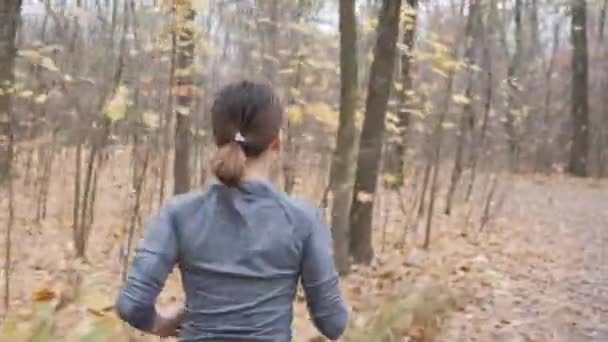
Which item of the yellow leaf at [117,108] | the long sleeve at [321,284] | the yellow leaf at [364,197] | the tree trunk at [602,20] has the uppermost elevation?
the tree trunk at [602,20]

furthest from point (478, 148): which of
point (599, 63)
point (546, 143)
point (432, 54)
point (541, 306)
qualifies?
point (599, 63)

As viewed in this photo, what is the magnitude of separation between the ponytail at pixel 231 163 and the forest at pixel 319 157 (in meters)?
1.22

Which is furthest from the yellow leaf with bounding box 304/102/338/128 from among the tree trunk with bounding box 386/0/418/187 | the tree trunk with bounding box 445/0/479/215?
the tree trunk with bounding box 445/0/479/215

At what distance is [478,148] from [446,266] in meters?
6.25

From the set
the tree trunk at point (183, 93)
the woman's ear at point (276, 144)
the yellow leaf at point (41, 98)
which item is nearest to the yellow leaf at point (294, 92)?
the tree trunk at point (183, 93)

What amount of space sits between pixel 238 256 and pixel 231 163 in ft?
0.90

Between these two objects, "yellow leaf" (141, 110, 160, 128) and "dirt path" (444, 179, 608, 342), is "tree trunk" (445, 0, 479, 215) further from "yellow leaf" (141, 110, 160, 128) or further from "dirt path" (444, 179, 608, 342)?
"yellow leaf" (141, 110, 160, 128)

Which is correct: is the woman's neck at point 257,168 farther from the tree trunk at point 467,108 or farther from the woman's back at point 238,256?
the tree trunk at point 467,108

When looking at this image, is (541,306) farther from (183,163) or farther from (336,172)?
(183,163)

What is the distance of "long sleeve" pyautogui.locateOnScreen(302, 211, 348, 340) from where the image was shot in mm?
2811

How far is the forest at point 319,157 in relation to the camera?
8.64 meters

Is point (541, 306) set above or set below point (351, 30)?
below

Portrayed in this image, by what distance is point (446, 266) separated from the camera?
11672 millimetres

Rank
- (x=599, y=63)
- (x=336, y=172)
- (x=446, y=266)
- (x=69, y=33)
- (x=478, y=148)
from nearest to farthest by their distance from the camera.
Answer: (x=336, y=172) → (x=446, y=266) → (x=69, y=33) → (x=478, y=148) → (x=599, y=63)
